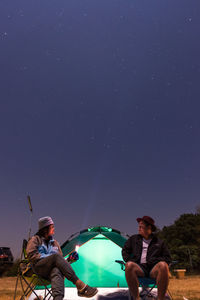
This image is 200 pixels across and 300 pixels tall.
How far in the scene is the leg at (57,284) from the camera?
325cm

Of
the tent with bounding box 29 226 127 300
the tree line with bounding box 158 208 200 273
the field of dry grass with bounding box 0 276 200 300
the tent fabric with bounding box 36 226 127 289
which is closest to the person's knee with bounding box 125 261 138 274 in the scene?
the tent with bounding box 29 226 127 300

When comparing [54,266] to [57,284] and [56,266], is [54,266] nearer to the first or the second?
[56,266]

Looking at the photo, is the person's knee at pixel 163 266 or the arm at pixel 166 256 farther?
the arm at pixel 166 256

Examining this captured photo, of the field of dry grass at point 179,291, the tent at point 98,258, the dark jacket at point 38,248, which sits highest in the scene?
the dark jacket at point 38,248

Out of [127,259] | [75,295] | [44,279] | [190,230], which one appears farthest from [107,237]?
[190,230]

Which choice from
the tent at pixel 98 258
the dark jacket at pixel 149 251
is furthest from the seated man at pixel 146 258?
the tent at pixel 98 258

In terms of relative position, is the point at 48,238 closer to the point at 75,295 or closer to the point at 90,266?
the point at 75,295

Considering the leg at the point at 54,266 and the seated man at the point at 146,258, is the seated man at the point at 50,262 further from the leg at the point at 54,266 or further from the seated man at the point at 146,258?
the seated man at the point at 146,258

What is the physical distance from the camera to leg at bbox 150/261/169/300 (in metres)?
3.51

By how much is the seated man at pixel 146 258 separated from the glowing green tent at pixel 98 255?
4.44 feet

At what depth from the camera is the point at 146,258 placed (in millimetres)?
3963

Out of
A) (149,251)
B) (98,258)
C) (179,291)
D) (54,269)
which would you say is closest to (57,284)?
(54,269)

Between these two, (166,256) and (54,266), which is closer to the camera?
(54,266)

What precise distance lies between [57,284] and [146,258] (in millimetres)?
1226
